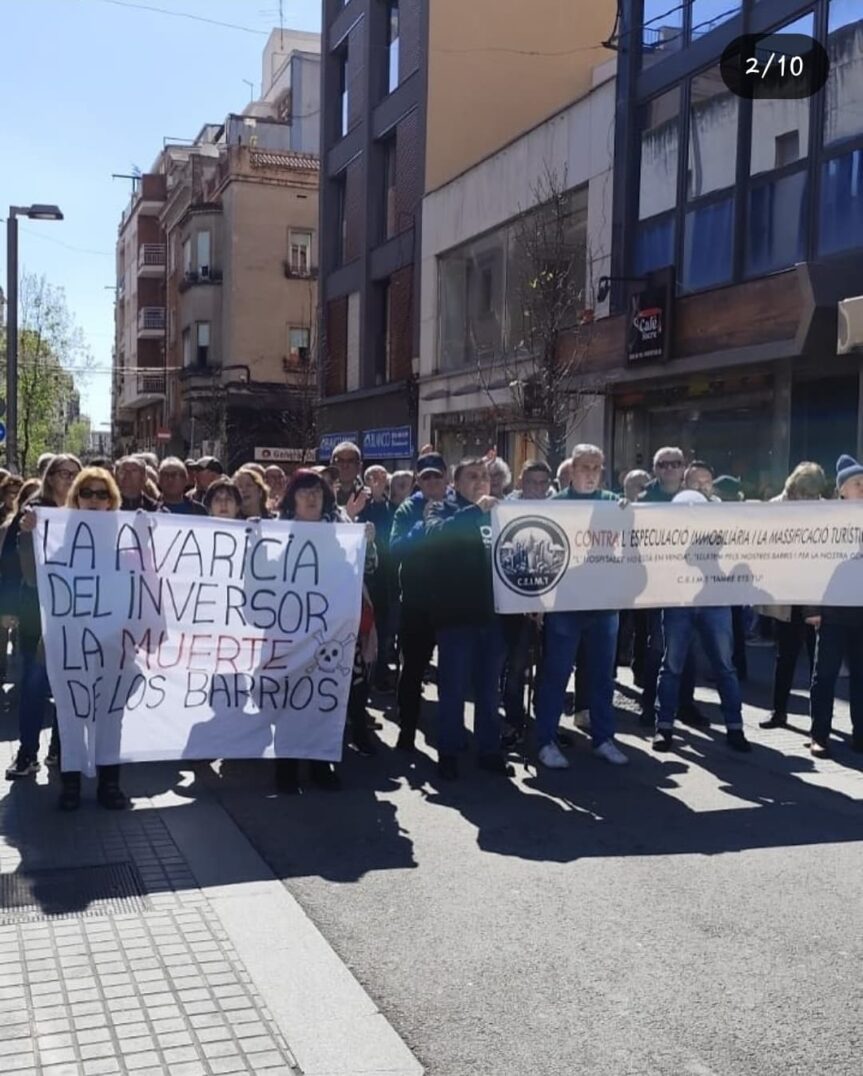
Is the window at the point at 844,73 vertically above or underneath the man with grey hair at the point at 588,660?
above

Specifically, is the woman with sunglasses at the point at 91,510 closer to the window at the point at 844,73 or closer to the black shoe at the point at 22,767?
the black shoe at the point at 22,767

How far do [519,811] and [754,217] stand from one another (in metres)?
11.1

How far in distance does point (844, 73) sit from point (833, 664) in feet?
29.2

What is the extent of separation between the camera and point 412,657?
25.2ft

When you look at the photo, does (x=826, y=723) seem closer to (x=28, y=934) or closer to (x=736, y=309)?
(x=28, y=934)

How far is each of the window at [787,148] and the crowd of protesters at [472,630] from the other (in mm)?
7087

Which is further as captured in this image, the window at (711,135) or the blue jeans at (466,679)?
the window at (711,135)

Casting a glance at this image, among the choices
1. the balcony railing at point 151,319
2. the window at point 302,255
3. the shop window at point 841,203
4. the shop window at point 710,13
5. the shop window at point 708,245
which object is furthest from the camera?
the balcony railing at point 151,319

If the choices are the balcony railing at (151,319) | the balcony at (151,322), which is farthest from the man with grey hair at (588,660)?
the balcony railing at (151,319)

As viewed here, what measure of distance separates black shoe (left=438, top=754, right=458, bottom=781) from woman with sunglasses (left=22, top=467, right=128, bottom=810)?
183cm

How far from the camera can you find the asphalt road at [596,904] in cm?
380

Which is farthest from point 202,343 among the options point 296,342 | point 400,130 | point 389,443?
point 389,443

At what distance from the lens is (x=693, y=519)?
7660 mm

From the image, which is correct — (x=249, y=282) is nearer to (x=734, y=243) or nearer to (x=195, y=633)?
(x=734, y=243)
